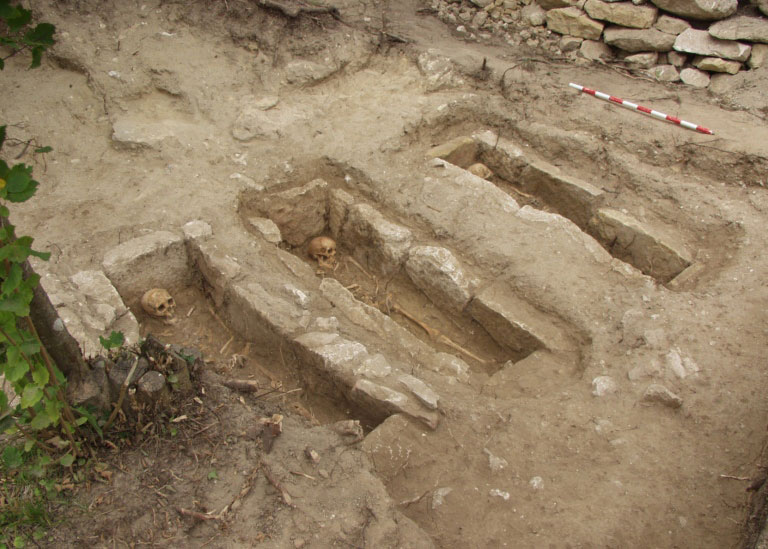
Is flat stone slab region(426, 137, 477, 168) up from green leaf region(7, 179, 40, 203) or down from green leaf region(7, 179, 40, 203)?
down

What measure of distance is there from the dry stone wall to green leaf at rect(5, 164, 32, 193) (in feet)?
21.6

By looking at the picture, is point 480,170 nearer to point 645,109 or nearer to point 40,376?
point 645,109

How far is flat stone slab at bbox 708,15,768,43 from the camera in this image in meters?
6.36

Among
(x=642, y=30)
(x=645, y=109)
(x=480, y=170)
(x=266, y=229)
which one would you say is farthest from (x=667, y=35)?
(x=266, y=229)

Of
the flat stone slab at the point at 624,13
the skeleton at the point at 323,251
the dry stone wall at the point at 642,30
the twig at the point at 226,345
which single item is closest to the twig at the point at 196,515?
the twig at the point at 226,345

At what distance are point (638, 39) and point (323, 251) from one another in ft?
15.0

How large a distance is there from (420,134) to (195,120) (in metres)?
2.27

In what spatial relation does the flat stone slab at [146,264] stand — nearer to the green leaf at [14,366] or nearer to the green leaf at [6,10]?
the green leaf at [14,366]

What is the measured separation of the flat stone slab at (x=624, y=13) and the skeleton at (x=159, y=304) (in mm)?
5922

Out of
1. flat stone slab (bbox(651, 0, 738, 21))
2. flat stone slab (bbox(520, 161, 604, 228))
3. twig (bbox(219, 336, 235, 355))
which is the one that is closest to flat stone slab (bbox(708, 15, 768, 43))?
flat stone slab (bbox(651, 0, 738, 21))

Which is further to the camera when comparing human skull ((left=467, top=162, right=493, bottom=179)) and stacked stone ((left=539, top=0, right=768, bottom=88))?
stacked stone ((left=539, top=0, right=768, bottom=88))

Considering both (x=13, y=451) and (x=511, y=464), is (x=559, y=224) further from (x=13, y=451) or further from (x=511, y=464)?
(x=13, y=451)

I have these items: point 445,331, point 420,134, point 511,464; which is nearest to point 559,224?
point 445,331

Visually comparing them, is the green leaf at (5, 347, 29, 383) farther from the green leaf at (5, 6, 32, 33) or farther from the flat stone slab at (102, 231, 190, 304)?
the flat stone slab at (102, 231, 190, 304)
